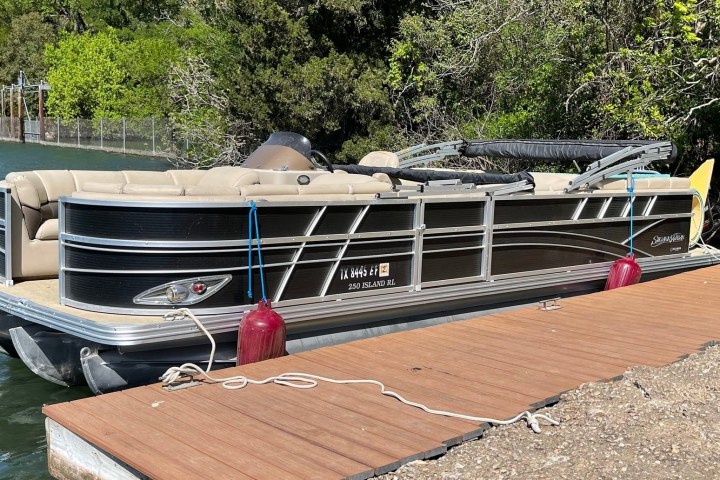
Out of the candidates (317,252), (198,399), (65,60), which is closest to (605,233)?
(317,252)

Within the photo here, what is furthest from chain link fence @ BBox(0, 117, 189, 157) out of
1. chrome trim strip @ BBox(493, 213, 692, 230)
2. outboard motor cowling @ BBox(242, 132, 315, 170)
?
chrome trim strip @ BBox(493, 213, 692, 230)

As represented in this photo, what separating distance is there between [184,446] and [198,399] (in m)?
0.84

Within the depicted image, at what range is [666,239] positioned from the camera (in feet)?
32.5

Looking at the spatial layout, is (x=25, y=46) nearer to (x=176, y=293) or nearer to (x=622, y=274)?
(x=622, y=274)

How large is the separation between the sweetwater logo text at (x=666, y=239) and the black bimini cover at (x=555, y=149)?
1074 mm

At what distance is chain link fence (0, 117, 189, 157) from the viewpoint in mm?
37938

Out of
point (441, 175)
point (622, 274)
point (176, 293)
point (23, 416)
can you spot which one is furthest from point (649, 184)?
point (23, 416)

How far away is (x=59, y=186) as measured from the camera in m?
7.04

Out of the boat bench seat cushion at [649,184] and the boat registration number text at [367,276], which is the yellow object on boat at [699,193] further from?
the boat registration number text at [367,276]

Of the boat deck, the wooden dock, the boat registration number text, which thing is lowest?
the wooden dock

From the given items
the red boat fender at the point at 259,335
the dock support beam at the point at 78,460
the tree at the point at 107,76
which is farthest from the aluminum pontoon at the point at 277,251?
the tree at the point at 107,76

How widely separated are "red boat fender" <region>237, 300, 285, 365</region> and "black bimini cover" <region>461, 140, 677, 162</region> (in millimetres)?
5003

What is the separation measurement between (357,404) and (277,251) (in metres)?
1.69

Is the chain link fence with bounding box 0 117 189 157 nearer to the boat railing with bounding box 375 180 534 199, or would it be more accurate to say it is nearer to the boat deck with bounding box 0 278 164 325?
the boat railing with bounding box 375 180 534 199
